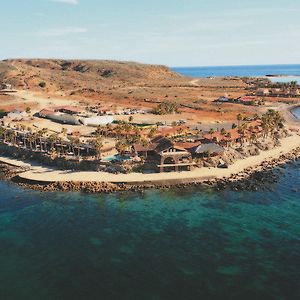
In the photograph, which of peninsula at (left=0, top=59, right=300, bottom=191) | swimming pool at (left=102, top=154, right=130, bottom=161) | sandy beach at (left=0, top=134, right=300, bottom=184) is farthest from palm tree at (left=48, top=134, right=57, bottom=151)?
swimming pool at (left=102, top=154, right=130, bottom=161)

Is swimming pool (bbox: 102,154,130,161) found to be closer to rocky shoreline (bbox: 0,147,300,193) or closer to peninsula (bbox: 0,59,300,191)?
peninsula (bbox: 0,59,300,191)

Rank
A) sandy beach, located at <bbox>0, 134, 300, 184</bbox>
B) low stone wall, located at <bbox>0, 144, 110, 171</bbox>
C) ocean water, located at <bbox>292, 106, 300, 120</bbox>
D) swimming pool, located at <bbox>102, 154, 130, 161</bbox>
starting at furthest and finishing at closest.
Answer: ocean water, located at <bbox>292, 106, 300, 120</bbox> → swimming pool, located at <bbox>102, 154, 130, 161</bbox> → low stone wall, located at <bbox>0, 144, 110, 171</bbox> → sandy beach, located at <bbox>0, 134, 300, 184</bbox>

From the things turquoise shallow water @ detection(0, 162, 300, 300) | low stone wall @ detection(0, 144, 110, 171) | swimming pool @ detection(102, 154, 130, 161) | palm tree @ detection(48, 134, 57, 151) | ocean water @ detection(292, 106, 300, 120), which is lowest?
turquoise shallow water @ detection(0, 162, 300, 300)

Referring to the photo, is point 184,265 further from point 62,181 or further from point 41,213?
point 62,181

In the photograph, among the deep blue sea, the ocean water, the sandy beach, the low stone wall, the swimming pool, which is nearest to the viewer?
the deep blue sea

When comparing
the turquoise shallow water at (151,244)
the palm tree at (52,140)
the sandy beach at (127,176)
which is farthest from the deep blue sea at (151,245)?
the palm tree at (52,140)

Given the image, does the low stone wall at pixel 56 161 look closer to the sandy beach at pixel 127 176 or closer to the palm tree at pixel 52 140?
the sandy beach at pixel 127 176

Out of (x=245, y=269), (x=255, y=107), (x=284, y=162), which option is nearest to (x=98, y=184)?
(x=245, y=269)

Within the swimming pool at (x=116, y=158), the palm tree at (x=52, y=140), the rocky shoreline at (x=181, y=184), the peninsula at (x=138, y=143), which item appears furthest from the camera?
the palm tree at (x=52, y=140)
